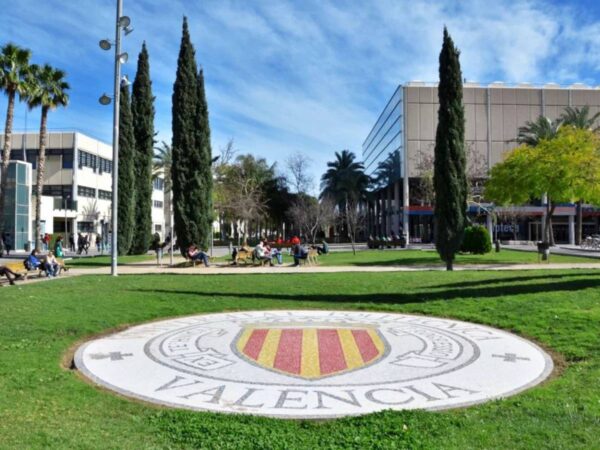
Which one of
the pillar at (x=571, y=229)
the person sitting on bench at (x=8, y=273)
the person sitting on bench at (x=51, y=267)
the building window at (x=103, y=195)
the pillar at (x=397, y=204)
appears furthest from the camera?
the pillar at (x=397, y=204)

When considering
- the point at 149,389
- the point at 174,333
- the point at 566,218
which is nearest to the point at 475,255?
the point at 174,333

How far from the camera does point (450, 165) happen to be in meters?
22.1

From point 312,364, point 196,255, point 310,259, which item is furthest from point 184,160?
point 312,364

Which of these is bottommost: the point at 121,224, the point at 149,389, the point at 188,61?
the point at 149,389

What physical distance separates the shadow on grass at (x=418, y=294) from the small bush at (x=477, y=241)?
623 inches

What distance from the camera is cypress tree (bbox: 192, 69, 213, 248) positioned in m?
26.3

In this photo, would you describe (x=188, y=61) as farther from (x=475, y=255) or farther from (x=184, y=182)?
(x=475, y=255)

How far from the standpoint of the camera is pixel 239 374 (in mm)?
6418

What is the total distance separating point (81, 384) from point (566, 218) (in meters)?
63.7

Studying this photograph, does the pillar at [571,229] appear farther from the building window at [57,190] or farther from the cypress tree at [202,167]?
the building window at [57,190]

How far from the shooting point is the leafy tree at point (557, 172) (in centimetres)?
2662

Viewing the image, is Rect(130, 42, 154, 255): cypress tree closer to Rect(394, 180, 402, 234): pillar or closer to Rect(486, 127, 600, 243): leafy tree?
Rect(486, 127, 600, 243): leafy tree

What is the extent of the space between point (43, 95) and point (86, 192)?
22.1 metres

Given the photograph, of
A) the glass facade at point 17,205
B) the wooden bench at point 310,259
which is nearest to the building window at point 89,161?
the glass facade at point 17,205
